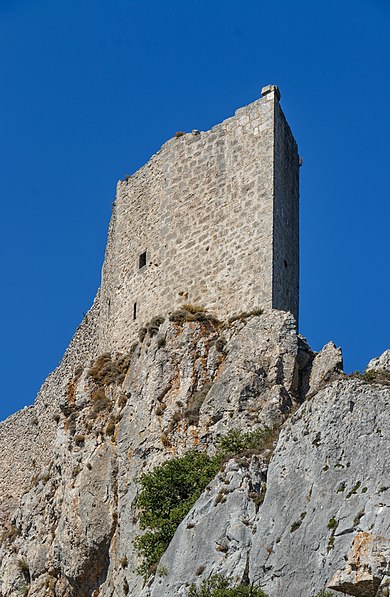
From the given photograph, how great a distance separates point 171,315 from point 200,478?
21.7ft

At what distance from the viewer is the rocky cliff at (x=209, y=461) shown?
22672 millimetres

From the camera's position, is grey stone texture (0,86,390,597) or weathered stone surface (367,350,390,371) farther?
weathered stone surface (367,350,390,371)

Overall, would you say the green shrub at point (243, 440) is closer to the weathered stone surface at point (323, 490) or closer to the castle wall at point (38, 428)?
the weathered stone surface at point (323, 490)

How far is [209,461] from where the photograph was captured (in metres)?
29.0

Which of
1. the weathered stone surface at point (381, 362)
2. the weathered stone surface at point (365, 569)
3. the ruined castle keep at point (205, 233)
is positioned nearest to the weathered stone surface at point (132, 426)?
the ruined castle keep at point (205, 233)

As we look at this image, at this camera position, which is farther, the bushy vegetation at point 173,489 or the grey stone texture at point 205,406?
the bushy vegetation at point 173,489

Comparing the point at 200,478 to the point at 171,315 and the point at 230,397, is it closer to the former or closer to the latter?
the point at 230,397

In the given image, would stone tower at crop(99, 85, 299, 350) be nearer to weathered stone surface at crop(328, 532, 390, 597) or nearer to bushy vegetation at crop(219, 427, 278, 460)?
bushy vegetation at crop(219, 427, 278, 460)

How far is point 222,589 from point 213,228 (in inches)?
516

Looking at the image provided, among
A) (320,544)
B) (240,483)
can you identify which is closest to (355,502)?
(320,544)

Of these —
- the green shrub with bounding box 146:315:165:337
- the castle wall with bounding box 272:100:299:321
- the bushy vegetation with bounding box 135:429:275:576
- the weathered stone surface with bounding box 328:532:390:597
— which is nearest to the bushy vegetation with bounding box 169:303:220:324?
the green shrub with bounding box 146:315:165:337

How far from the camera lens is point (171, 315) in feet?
112

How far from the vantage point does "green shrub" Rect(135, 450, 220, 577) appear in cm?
2803

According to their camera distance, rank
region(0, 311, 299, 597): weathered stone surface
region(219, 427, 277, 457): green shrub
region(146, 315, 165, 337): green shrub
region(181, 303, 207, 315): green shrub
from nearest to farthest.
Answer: region(219, 427, 277, 457): green shrub < region(0, 311, 299, 597): weathered stone surface < region(181, 303, 207, 315): green shrub < region(146, 315, 165, 337): green shrub
